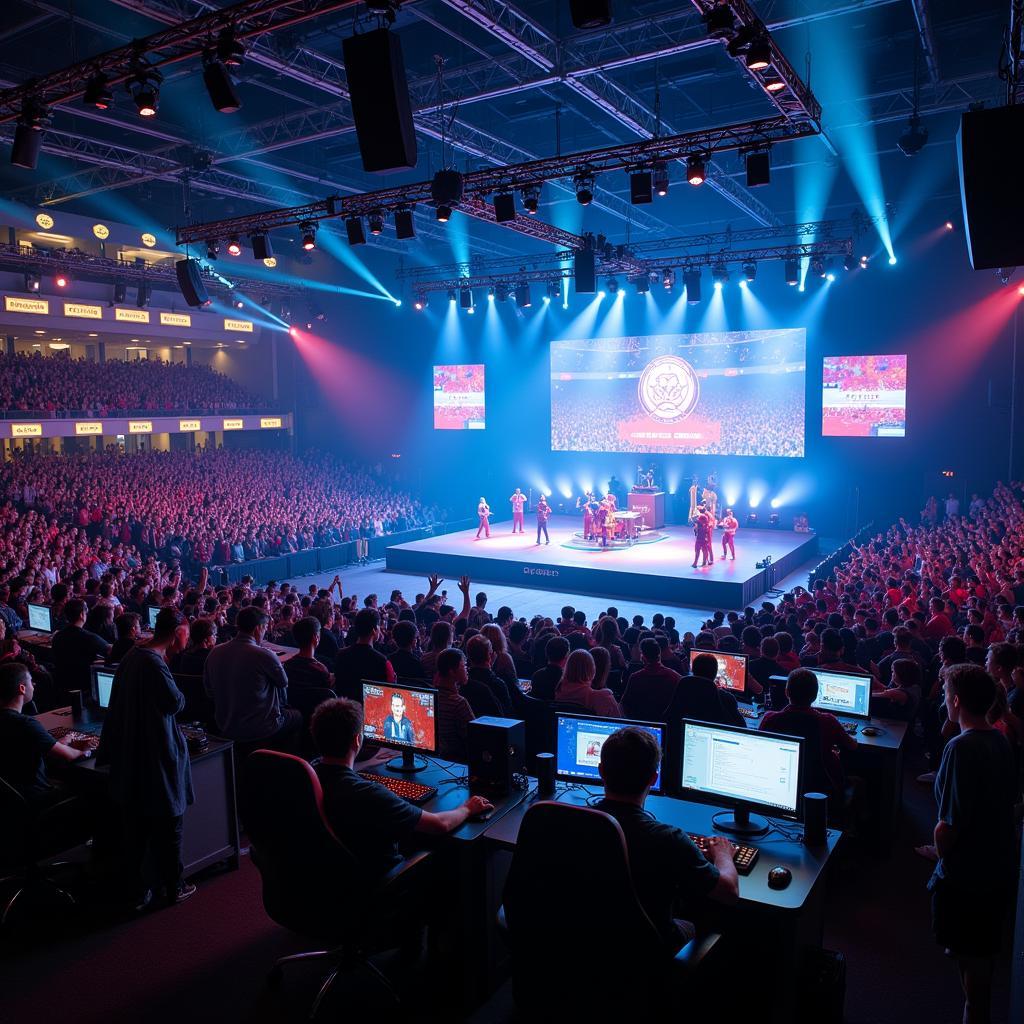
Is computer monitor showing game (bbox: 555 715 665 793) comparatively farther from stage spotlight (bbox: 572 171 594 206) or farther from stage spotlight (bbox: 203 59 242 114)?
stage spotlight (bbox: 572 171 594 206)

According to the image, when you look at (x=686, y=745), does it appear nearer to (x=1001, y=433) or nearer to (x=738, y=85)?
(x=738, y=85)

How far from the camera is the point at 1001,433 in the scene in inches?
736

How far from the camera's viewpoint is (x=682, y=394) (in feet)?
73.0

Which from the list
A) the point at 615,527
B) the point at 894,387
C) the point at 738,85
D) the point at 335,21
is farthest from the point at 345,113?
the point at 894,387

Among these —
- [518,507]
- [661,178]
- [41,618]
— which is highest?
[661,178]

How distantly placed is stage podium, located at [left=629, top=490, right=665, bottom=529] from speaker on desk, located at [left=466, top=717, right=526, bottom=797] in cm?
1711

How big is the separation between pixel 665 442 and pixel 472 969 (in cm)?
1944

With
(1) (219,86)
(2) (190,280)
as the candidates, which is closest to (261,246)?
(2) (190,280)

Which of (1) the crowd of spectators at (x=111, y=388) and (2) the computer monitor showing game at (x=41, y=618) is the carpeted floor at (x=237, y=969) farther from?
(1) the crowd of spectators at (x=111, y=388)

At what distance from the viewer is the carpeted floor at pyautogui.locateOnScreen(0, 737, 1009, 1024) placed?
13.5 feet

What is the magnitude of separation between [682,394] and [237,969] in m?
19.6

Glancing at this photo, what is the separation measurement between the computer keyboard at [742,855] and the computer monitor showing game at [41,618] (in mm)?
8109

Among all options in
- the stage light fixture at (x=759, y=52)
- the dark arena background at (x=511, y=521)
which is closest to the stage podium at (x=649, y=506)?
the dark arena background at (x=511, y=521)

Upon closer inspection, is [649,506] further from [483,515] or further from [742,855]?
[742,855]
